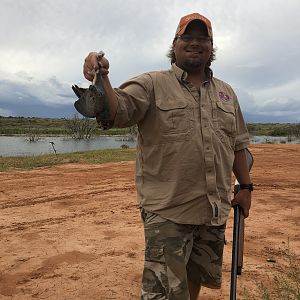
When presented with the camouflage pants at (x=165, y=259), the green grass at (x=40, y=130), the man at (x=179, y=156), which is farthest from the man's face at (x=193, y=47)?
the green grass at (x=40, y=130)

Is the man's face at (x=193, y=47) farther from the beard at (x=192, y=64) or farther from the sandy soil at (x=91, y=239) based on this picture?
the sandy soil at (x=91, y=239)

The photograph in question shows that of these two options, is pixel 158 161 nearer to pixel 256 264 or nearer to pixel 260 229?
pixel 256 264

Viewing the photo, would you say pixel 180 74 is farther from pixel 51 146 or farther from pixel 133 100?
pixel 51 146

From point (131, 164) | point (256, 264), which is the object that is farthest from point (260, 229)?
point (131, 164)

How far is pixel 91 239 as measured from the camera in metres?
5.41

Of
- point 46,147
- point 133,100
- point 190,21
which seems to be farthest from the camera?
point 46,147

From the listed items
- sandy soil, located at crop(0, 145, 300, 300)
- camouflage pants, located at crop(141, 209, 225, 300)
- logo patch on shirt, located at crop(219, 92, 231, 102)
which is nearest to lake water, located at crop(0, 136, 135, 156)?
sandy soil, located at crop(0, 145, 300, 300)

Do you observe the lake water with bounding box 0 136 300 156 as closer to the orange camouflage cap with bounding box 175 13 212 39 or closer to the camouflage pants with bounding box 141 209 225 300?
Result: the orange camouflage cap with bounding box 175 13 212 39

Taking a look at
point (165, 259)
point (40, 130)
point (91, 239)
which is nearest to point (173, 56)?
point (165, 259)

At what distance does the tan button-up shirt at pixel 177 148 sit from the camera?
2.20m

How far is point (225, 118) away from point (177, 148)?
0.43m

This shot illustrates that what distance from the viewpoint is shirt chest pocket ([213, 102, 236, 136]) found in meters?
2.38

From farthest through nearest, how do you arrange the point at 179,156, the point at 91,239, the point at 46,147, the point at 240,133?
1. the point at 46,147
2. the point at 91,239
3. the point at 240,133
4. the point at 179,156

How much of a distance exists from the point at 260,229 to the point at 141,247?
196 centimetres
